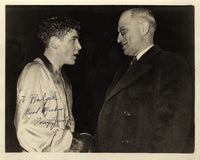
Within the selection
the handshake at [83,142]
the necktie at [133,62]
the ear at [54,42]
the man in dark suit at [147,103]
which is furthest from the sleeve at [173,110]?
the ear at [54,42]

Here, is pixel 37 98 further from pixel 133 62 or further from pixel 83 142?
pixel 133 62

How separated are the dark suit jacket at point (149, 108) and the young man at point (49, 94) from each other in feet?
0.61

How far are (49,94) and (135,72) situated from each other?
42cm

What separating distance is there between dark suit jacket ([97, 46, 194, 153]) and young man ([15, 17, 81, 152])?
19 centimetres

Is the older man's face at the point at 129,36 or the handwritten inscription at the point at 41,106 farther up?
the older man's face at the point at 129,36

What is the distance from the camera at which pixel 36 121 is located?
1314 millimetres

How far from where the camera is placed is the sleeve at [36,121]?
132cm

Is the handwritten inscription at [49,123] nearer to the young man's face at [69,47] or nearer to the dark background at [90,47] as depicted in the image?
the dark background at [90,47]

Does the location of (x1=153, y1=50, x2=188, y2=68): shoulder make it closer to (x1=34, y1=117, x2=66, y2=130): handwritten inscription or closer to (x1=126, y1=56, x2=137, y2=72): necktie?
(x1=126, y1=56, x2=137, y2=72): necktie

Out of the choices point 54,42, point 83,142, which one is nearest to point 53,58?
point 54,42

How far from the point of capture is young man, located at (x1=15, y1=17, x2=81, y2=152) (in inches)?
51.8

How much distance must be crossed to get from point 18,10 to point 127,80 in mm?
627
